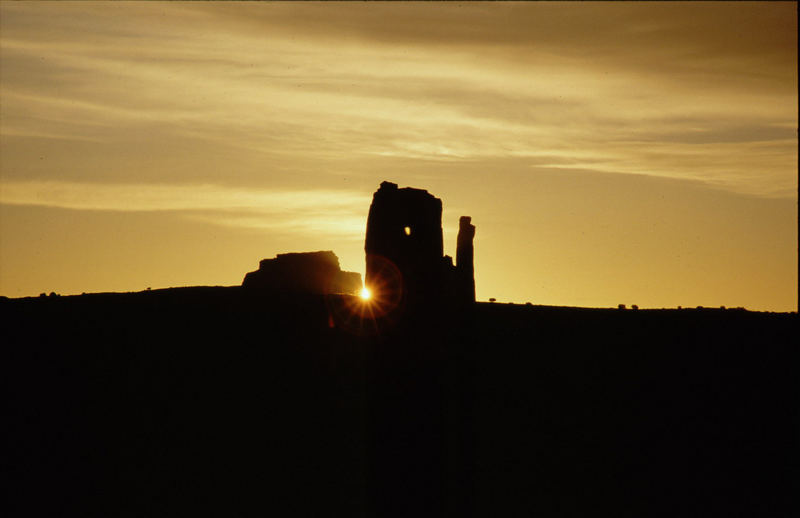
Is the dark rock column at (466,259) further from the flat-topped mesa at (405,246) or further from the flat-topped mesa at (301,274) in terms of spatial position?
the flat-topped mesa at (301,274)

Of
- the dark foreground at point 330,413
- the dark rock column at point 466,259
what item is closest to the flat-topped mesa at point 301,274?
the dark foreground at point 330,413

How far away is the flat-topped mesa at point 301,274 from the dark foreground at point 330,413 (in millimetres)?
6120

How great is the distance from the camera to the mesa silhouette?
965 inches

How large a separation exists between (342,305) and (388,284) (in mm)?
26190

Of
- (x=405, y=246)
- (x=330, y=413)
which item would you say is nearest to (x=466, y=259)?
(x=405, y=246)

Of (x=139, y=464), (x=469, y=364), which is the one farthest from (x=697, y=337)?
(x=469, y=364)

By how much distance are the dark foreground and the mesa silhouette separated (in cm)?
7

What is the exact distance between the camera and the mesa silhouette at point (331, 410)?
24.5m

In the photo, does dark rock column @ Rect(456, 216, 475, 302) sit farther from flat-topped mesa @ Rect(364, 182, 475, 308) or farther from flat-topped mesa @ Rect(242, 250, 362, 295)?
flat-topped mesa @ Rect(242, 250, 362, 295)

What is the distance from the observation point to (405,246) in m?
9.84

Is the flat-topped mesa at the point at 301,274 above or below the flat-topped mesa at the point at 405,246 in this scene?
above

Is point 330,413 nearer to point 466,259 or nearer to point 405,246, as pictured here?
point 466,259

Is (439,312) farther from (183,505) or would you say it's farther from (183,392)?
(183,392)

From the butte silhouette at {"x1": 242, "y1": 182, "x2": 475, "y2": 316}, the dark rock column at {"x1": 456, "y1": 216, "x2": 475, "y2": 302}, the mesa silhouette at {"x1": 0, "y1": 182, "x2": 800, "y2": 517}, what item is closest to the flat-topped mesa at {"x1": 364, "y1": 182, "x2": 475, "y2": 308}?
the butte silhouette at {"x1": 242, "y1": 182, "x2": 475, "y2": 316}
